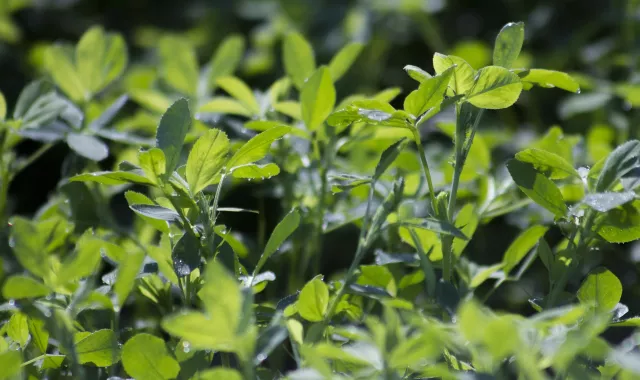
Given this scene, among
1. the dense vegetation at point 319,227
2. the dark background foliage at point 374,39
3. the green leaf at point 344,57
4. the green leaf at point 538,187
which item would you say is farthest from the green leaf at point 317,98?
Result: the dark background foliage at point 374,39

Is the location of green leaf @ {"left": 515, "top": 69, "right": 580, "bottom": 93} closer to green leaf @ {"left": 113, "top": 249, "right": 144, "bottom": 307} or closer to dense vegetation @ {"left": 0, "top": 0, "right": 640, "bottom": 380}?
dense vegetation @ {"left": 0, "top": 0, "right": 640, "bottom": 380}

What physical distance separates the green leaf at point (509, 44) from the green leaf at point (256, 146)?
0.76 ft

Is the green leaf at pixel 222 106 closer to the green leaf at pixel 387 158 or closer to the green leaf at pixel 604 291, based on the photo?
the green leaf at pixel 387 158

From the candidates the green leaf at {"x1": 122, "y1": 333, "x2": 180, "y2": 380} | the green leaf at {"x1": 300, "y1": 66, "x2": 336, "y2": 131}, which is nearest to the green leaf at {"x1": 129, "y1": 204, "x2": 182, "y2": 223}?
the green leaf at {"x1": 122, "y1": 333, "x2": 180, "y2": 380}

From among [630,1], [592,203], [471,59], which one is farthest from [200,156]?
[630,1]

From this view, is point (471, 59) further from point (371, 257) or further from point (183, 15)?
point (183, 15)

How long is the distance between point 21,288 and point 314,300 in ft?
0.85

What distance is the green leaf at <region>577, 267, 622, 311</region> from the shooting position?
2.39 ft

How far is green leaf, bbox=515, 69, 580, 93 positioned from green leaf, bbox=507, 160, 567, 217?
9 cm

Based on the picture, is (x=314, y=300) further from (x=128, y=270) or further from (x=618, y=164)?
(x=618, y=164)

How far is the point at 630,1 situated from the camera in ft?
5.38

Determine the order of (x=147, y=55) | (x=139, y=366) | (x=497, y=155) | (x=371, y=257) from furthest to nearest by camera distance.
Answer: (x=147, y=55)
(x=497, y=155)
(x=371, y=257)
(x=139, y=366)

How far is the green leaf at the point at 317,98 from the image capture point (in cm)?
84

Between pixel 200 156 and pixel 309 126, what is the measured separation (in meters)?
0.21
